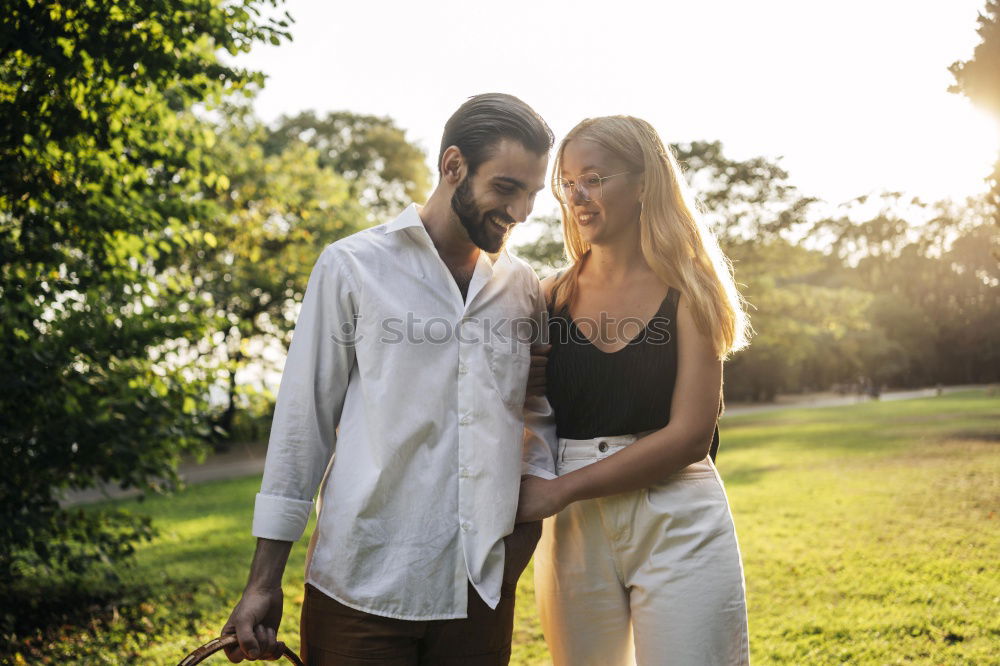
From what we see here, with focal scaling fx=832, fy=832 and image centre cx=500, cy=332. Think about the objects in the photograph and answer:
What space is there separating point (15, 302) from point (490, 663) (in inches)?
143

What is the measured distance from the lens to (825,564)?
757 cm

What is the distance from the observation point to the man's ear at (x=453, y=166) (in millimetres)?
2359

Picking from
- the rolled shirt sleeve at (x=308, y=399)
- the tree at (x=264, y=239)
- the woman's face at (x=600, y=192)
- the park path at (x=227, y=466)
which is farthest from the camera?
the tree at (x=264, y=239)

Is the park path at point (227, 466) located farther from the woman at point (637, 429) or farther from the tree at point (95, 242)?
the woman at point (637, 429)

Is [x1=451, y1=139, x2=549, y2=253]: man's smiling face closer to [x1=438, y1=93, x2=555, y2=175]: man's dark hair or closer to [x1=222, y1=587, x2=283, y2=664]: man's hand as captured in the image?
[x1=438, y1=93, x2=555, y2=175]: man's dark hair

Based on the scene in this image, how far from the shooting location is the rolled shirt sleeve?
2.11m

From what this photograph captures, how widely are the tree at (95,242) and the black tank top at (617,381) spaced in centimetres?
295

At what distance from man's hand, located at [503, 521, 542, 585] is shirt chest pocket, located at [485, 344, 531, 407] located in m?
0.35

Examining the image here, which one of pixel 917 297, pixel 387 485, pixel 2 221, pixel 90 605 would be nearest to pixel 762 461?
pixel 917 297

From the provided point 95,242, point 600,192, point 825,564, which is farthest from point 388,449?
point 825,564

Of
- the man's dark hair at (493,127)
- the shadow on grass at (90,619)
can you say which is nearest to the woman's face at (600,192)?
the man's dark hair at (493,127)

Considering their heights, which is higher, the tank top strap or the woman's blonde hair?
the woman's blonde hair

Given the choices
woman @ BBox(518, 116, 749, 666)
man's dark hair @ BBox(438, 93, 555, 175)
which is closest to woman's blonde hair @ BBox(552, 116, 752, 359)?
woman @ BBox(518, 116, 749, 666)

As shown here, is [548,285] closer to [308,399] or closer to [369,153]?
[308,399]
